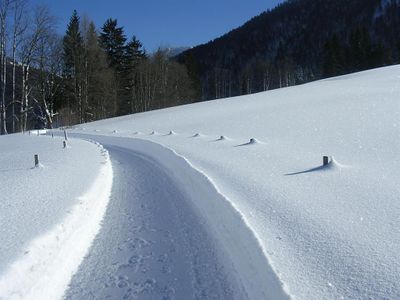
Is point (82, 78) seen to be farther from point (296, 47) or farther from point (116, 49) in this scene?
point (296, 47)

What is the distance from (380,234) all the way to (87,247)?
157 inches

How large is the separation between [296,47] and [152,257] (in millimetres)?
148505

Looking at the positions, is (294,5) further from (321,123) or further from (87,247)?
(87,247)

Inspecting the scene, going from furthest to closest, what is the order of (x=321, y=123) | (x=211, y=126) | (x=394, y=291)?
(x=211, y=126), (x=321, y=123), (x=394, y=291)

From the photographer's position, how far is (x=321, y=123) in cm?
1841

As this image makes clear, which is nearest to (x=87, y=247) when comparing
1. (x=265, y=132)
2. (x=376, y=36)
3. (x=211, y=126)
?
(x=265, y=132)

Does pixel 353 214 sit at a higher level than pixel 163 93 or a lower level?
lower

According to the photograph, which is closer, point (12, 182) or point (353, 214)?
point (353, 214)

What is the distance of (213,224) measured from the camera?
6.64 meters

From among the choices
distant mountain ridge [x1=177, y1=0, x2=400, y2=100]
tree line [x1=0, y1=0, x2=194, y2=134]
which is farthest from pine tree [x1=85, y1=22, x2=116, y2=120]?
distant mountain ridge [x1=177, y1=0, x2=400, y2=100]

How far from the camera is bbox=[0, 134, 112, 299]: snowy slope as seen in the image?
14.9ft

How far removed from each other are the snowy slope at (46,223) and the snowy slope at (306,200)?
1056 millimetres

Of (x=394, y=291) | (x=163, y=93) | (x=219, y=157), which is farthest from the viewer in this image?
(x=163, y=93)

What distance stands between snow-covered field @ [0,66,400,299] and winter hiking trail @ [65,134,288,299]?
0.02 meters
